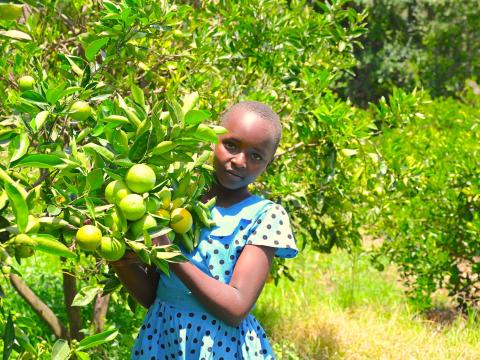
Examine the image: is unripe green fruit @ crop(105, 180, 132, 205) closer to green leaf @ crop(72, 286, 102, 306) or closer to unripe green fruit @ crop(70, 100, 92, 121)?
unripe green fruit @ crop(70, 100, 92, 121)

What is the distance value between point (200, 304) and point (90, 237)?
0.65 meters

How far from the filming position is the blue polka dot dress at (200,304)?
2.06 m

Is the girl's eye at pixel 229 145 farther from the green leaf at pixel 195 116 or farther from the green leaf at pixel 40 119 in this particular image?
the green leaf at pixel 40 119

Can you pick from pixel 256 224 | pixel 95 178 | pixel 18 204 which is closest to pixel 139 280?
pixel 256 224

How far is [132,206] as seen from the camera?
4.75 feet

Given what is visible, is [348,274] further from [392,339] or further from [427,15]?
[427,15]

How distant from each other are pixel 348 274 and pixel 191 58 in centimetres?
437

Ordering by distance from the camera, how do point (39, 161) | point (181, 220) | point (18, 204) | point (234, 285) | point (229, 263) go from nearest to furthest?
point (18, 204) → point (39, 161) → point (181, 220) → point (234, 285) → point (229, 263)

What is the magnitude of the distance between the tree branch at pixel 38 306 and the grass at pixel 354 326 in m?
1.22

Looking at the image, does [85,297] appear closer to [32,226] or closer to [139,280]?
[139,280]

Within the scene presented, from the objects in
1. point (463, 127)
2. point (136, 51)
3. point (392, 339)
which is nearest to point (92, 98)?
point (136, 51)

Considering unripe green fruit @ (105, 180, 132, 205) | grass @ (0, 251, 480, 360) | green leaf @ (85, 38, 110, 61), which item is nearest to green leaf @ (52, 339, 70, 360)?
unripe green fruit @ (105, 180, 132, 205)

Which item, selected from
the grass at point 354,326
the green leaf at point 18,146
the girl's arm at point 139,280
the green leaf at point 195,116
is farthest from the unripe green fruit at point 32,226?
the grass at point 354,326

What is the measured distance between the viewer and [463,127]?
642 centimetres
